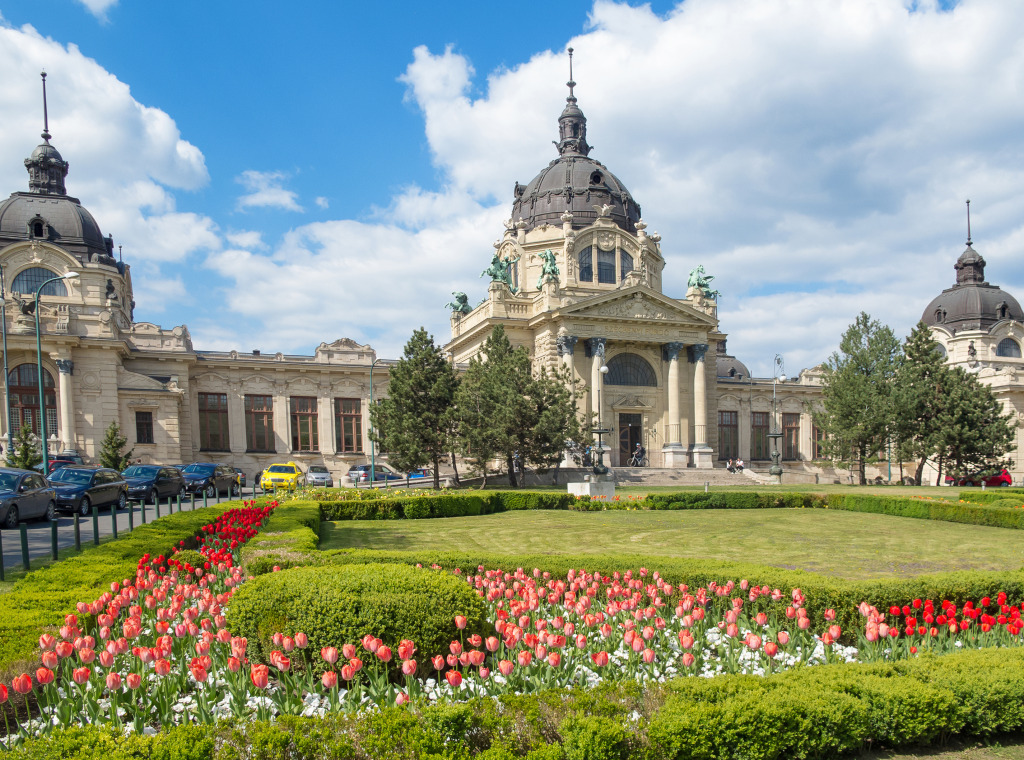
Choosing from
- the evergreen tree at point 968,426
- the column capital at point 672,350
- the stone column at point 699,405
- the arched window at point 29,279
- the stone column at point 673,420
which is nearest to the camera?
the evergreen tree at point 968,426

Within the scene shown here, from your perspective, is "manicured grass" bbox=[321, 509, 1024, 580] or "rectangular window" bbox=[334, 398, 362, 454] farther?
"rectangular window" bbox=[334, 398, 362, 454]

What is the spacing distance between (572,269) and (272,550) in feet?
150

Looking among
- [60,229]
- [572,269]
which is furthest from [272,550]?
[60,229]

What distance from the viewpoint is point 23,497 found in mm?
17859

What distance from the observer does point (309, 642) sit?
6.09 metres

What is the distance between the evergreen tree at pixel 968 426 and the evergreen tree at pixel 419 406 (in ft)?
91.3

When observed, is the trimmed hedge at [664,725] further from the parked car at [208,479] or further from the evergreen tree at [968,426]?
the evergreen tree at [968,426]

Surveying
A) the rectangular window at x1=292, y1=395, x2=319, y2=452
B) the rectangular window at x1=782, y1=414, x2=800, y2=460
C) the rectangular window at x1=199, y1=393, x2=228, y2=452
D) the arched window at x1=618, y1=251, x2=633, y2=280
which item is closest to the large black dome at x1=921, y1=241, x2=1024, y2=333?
the rectangular window at x1=782, y1=414, x2=800, y2=460

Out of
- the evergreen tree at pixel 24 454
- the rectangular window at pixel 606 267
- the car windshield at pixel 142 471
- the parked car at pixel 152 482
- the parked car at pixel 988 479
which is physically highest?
the rectangular window at pixel 606 267

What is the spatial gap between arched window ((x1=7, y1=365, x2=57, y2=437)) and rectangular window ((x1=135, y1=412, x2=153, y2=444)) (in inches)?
171

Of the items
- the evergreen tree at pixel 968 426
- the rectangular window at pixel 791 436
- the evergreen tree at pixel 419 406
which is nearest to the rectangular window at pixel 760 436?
the rectangular window at pixel 791 436

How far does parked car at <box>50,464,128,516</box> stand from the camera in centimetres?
2059

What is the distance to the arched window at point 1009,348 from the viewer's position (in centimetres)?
7012

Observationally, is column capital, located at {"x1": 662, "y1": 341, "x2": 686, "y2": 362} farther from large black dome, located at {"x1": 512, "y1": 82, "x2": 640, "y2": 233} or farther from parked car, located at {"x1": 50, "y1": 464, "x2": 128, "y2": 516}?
parked car, located at {"x1": 50, "y1": 464, "x2": 128, "y2": 516}
